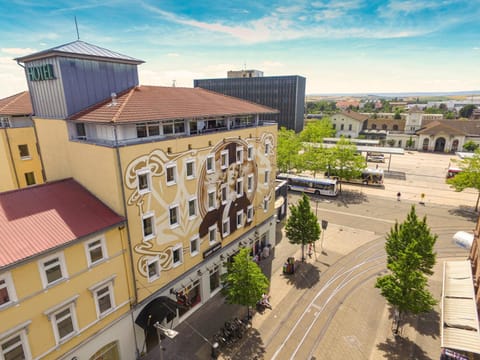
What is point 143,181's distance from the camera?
1897cm

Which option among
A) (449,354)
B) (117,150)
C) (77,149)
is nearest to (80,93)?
(77,149)

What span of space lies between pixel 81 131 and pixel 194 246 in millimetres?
12741

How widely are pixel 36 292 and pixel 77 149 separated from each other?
372 inches

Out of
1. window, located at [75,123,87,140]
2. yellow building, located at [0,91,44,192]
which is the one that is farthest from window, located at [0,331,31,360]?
yellow building, located at [0,91,44,192]

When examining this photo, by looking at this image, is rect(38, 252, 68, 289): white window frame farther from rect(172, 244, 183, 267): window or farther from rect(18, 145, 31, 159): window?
rect(18, 145, 31, 159): window

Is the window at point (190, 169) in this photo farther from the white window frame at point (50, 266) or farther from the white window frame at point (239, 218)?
the white window frame at point (50, 266)

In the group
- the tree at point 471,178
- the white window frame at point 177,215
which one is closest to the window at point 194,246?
the white window frame at point 177,215

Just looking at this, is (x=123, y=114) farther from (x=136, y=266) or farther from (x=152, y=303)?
(x=152, y=303)

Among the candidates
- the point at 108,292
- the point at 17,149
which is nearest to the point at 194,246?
the point at 108,292

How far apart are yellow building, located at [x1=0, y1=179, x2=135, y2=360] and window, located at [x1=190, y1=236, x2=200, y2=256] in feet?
19.6

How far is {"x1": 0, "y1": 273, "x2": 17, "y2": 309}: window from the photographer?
524 inches

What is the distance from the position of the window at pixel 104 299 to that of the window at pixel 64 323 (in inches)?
56.5

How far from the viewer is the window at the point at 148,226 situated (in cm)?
1949

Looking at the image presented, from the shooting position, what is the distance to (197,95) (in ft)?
91.2
